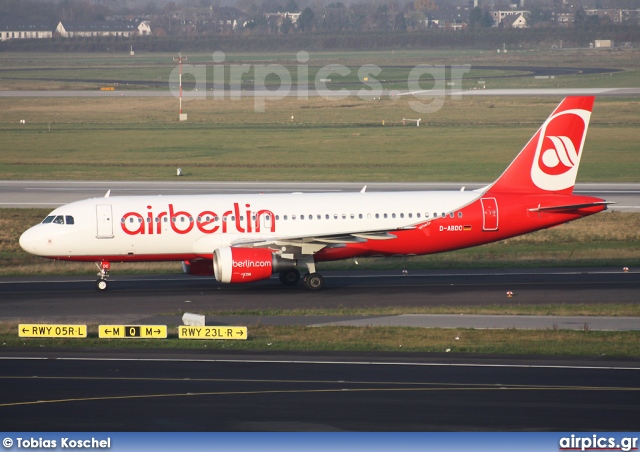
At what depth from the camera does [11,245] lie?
2046 inches

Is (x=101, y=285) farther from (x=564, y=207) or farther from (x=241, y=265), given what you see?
(x=564, y=207)

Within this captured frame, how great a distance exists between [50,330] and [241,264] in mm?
9079

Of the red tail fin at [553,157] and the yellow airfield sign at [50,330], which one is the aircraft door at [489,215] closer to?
the red tail fin at [553,157]

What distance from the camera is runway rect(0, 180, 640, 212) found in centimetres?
6456

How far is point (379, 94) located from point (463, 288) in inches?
4227

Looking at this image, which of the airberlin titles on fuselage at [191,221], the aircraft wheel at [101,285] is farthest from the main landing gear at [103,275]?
the airberlin titles on fuselage at [191,221]

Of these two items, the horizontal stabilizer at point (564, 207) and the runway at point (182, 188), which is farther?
the runway at point (182, 188)

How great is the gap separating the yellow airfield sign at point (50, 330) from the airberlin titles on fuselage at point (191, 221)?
949 centimetres

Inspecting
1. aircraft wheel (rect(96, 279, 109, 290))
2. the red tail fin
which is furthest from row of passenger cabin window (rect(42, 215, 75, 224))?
the red tail fin

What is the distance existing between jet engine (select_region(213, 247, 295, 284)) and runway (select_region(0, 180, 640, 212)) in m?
27.2

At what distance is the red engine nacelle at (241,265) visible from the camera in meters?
38.2

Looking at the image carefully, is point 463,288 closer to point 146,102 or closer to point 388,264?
point 388,264

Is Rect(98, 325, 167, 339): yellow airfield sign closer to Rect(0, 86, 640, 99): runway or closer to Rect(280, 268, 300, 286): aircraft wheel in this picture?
Rect(280, 268, 300, 286): aircraft wheel

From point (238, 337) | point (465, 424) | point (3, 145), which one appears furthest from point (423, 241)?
point (3, 145)
